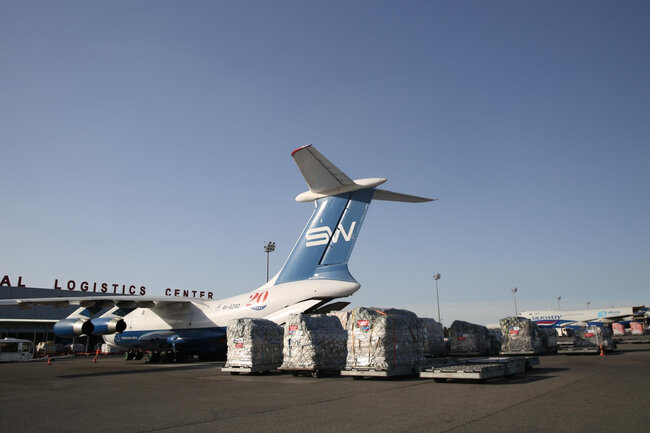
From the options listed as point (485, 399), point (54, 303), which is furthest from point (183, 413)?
point (54, 303)

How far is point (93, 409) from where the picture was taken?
8.20 metres

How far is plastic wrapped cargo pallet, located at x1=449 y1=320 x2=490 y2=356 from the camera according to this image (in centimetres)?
2253

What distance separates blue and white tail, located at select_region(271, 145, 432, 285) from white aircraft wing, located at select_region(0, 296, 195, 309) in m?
7.35

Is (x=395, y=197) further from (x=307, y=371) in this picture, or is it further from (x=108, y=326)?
(x=108, y=326)

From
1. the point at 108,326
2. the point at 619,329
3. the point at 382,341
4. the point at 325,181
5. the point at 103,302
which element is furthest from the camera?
the point at 619,329

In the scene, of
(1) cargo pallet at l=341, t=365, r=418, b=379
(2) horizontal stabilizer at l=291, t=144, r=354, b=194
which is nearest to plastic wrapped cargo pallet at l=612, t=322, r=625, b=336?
(2) horizontal stabilizer at l=291, t=144, r=354, b=194

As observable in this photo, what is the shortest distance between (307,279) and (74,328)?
34.8 feet

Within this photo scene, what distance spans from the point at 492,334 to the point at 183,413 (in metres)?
21.8

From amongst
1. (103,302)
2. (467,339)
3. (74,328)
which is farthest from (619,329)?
(74,328)

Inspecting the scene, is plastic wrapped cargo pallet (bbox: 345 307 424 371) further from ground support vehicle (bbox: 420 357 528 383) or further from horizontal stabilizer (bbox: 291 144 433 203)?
horizontal stabilizer (bbox: 291 144 433 203)

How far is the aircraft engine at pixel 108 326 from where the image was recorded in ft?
68.9

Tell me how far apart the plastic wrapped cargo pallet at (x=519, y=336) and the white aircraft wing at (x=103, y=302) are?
624 inches

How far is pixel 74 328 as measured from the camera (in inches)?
777

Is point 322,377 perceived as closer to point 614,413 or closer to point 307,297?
point 307,297
